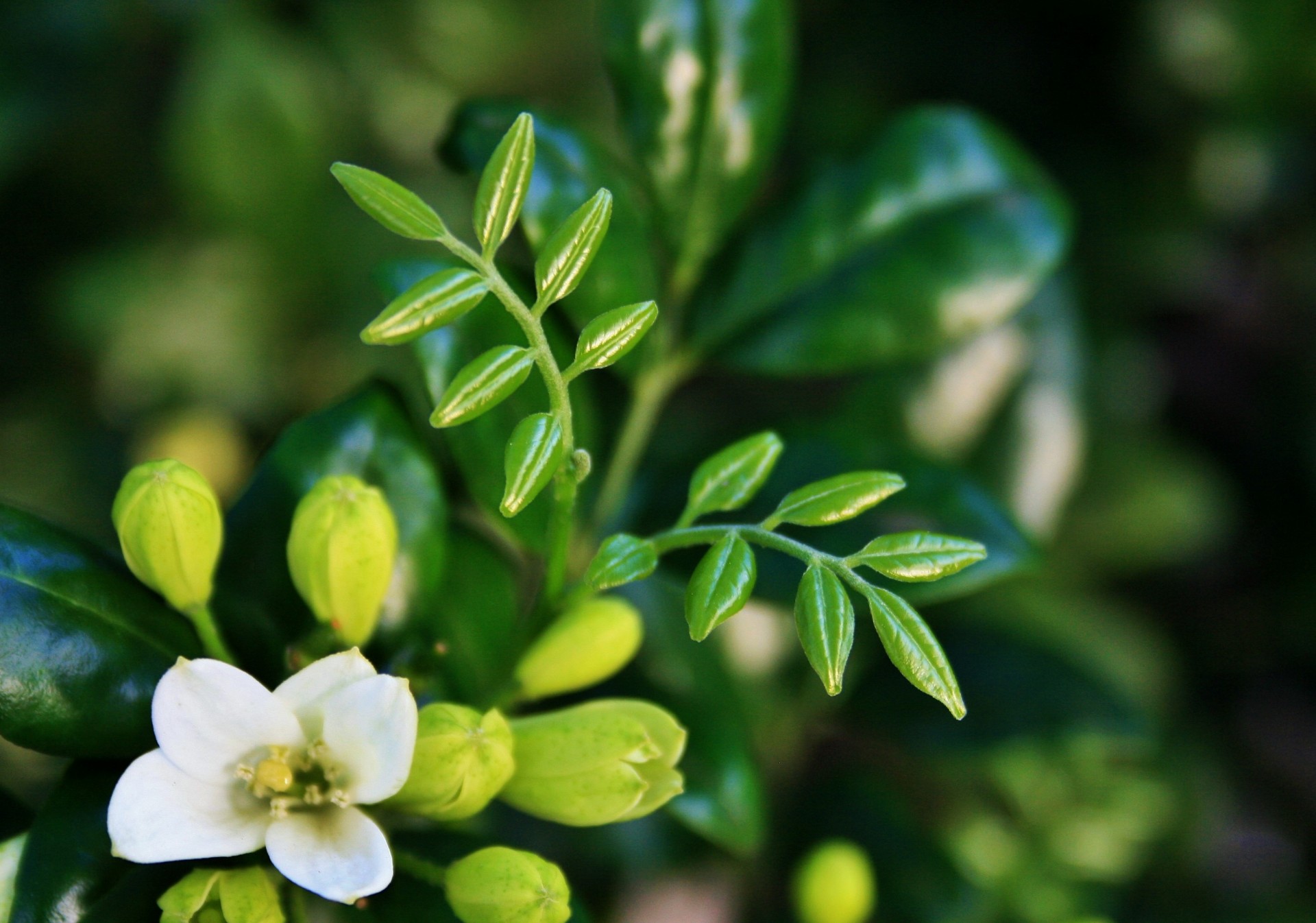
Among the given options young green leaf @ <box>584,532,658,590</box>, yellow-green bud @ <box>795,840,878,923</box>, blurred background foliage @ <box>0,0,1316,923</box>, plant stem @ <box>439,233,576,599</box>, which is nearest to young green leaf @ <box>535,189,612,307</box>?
plant stem @ <box>439,233,576,599</box>

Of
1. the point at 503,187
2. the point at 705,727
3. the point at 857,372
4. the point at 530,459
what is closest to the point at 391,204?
the point at 503,187

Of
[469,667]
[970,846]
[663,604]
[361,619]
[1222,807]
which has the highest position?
[361,619]

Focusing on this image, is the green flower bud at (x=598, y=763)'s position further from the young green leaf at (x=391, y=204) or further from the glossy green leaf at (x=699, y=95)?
the glossy green leaf at (x=699, y=95)

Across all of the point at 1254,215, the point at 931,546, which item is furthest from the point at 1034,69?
the point at 931,546

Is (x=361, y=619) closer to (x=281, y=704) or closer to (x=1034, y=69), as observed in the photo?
(x=281, y=704)

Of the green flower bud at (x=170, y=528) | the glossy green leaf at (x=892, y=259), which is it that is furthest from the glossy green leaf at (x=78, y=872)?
the glossy green leaf at (x=892, y=259)
